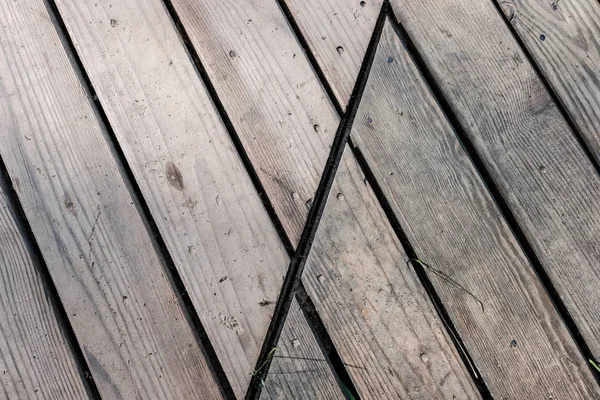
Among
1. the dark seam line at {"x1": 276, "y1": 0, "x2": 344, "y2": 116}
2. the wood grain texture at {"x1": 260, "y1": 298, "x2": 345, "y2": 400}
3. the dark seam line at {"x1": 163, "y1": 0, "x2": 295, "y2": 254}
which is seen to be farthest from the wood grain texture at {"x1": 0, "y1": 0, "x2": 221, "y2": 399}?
the dark seam line at {"x1": 276, "y1": 0, "x2": 344, "y2": 116}

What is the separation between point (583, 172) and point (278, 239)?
63cm

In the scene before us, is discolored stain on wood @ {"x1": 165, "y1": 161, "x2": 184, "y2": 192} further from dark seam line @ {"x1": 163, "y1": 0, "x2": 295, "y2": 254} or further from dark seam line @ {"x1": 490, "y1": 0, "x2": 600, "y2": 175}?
dark seam line @ {"x1": 490, "y1": 0, "x2": 600, "y2": 175}

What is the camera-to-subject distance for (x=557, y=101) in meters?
1.13

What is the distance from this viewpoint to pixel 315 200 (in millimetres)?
1090

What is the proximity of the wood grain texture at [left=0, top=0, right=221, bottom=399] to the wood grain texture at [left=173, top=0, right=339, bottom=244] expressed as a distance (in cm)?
26

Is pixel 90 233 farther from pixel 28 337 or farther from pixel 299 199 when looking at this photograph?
pixel 299 199

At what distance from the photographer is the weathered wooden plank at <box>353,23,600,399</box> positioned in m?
1.06

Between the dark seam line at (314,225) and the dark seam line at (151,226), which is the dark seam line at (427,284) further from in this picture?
the dark seam line at (151,226)

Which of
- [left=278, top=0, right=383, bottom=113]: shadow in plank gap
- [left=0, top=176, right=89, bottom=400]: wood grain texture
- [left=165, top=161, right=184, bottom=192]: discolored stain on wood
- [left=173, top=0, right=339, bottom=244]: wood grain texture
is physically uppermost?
[left=278, top=0, right=383, bottom=113]: shadow in plank gap

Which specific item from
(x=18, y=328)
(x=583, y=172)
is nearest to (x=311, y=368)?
(x=18, y=328)

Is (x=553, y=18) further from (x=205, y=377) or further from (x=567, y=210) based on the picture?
(x=205, y=377)

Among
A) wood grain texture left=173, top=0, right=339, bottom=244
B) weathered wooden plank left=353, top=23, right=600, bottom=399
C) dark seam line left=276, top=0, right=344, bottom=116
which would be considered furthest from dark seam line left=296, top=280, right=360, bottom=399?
dark seam line left=276, top=0, right=344, bottom=116

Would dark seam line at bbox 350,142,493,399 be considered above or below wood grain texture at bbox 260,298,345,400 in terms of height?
above

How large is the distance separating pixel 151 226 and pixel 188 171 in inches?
5.2
